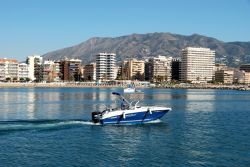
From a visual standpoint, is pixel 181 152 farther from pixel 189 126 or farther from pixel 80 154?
pixel 189 126

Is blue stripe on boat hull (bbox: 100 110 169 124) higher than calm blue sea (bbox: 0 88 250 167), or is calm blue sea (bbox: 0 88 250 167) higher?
blue stripe on boat hull (bbox: 100 110 169 124)

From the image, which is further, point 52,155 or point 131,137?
point 131,137

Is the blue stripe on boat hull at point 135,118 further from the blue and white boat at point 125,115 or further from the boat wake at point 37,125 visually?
the boat wake at point 37,125

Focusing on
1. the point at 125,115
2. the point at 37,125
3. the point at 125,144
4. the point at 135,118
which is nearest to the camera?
the point at 125,144

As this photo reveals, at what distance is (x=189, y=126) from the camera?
4984 cm

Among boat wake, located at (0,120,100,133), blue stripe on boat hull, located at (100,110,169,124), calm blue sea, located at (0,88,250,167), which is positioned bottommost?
calm blue sea, located at (0,88,250,167)

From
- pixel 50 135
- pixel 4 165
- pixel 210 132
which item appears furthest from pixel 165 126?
pixel 4 165

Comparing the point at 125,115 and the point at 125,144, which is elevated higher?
the point at 125,115

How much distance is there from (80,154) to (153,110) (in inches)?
728

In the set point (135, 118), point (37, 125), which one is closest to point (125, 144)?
point (135, 118)

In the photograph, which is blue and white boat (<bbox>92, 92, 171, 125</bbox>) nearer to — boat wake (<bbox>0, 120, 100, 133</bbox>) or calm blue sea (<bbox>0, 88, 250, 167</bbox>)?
calm blue sea (<bbox>0, 88, 250, 167</bbox>)

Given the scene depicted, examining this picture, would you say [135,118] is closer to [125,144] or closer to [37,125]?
[37,125]

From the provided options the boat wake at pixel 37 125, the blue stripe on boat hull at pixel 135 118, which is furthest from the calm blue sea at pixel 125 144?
the blue stripe on boat hull at pixel 135 118

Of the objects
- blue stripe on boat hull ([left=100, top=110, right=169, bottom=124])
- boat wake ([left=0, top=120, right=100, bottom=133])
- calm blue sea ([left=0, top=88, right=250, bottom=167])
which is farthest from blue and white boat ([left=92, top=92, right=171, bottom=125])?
boat wake ([left=0, top=120, right=100, bottom=133])
